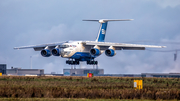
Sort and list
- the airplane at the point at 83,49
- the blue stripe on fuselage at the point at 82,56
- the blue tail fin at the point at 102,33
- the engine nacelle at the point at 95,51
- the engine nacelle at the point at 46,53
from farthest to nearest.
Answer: the blue tail fin at the point at 102,33
the engine nacelle at the point at 46,53
the blue stripe on fuselage at the point at 82,56
the engine nacelle at the point at 95,51
the airplane at the point at 83,49

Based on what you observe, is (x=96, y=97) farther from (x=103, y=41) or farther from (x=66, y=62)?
(x=103, y=41)

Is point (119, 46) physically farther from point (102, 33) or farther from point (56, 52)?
point (56, 52)

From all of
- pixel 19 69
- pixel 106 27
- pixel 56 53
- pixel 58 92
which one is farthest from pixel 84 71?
pixel 58 92

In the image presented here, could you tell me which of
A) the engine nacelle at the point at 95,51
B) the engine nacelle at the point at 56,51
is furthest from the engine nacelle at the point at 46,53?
the engine nacelle at the point at 95,51

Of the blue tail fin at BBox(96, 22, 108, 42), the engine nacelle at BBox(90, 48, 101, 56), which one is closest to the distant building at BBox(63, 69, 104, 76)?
the blue tail fin at BBox(96, 22, 108, 42)

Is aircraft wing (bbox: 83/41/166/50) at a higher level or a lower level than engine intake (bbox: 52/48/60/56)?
higher

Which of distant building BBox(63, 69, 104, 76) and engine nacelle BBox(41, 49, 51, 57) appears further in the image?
distant building BBox(63, 69, 104, 76)

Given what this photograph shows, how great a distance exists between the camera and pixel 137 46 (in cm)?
6034

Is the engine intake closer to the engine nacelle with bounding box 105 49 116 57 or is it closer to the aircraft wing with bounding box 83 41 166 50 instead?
the aircraft wing with bounding box 83 41 166 50

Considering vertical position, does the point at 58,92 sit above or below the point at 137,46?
below

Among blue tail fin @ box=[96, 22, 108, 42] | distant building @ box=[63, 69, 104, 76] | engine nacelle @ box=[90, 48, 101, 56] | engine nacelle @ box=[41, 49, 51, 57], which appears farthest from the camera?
distant building @ box=[63, 69, 104, 76]

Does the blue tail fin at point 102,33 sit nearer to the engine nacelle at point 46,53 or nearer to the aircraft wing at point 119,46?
the aircraft wing at point 119,46

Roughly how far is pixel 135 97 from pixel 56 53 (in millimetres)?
35540

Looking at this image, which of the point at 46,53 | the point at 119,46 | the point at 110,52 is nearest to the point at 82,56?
the point at 110,52
